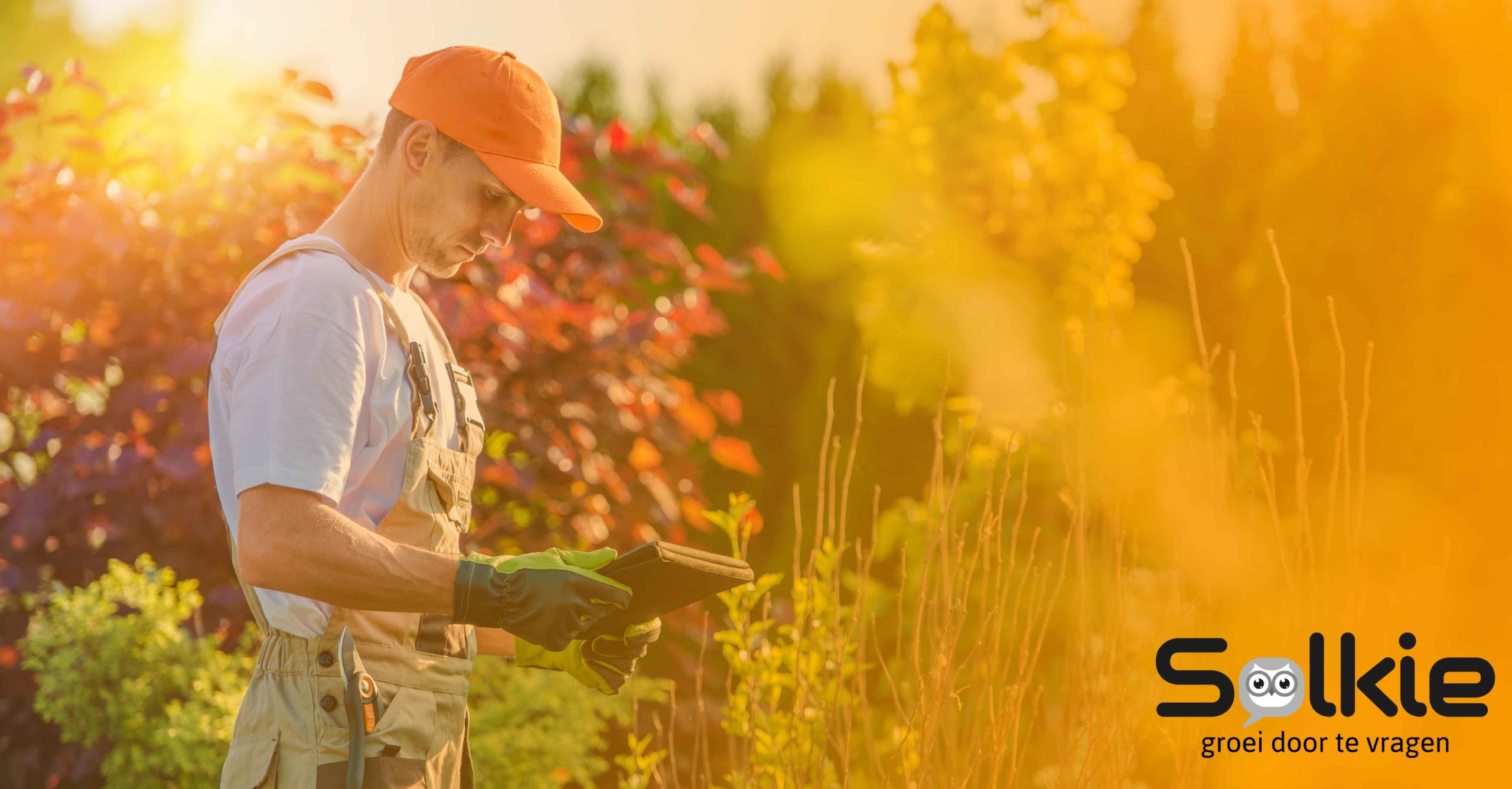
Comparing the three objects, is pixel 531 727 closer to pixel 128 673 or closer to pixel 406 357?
pixel 128 673

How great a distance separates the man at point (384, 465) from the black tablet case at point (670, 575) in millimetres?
51

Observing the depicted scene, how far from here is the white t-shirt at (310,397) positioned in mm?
1330

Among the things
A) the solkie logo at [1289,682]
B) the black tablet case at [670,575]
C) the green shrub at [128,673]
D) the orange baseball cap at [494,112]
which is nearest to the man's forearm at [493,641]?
the black tablet case at [670,575]

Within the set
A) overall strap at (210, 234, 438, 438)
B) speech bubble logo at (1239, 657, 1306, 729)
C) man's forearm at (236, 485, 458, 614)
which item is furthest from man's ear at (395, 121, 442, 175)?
speech bubble logo at (1239, 657, 1306, 729)

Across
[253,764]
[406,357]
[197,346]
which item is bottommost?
[253,764]

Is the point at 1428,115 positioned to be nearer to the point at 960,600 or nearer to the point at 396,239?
the point at 960,600

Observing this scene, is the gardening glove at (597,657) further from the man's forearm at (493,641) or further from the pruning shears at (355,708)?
the pruning shears at (355,708)

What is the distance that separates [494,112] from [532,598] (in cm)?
65

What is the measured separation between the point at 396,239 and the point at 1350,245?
6.12 meters

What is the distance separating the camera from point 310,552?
1.31 metres

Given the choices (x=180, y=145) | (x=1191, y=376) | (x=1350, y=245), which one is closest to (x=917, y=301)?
(x=1191, y=376)

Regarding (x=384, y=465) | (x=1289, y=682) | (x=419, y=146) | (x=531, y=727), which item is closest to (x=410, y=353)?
(x=384, y=465)

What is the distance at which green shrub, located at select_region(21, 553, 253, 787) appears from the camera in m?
2.95

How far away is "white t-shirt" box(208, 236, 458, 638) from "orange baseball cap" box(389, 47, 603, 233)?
233 mm
